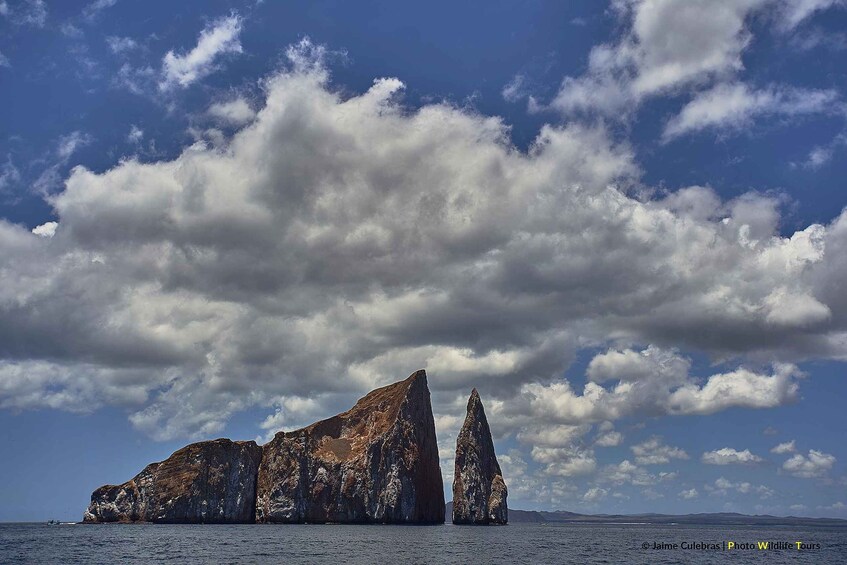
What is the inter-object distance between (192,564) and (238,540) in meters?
49.8

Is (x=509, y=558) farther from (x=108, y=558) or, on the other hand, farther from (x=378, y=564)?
(x=108, y=558)

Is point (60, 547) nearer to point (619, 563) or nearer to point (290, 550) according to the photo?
point (290, 550)

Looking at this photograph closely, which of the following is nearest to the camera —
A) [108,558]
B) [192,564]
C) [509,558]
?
[192,564]

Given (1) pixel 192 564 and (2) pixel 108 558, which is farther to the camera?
(2) pixel 108 558

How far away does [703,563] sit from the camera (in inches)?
4028

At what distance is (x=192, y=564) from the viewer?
8725cm

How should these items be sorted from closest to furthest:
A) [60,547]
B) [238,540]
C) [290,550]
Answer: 1. [290,550]
2. [60,547]
3. [238,540]

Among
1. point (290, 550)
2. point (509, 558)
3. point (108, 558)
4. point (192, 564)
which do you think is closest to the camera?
point (192, 564)

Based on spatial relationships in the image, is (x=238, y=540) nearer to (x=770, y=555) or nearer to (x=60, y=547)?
(x=60, y=547)

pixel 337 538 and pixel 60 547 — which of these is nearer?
pixel 60 547

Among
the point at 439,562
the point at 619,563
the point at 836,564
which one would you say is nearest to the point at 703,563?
the point at 619,563

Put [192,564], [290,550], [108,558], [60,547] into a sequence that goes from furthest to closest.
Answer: [60,547], [290,550], [108,558], [192,564]

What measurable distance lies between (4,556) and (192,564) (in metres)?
35.0

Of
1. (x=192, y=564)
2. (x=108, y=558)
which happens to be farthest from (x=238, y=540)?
(x=192, y=564)
